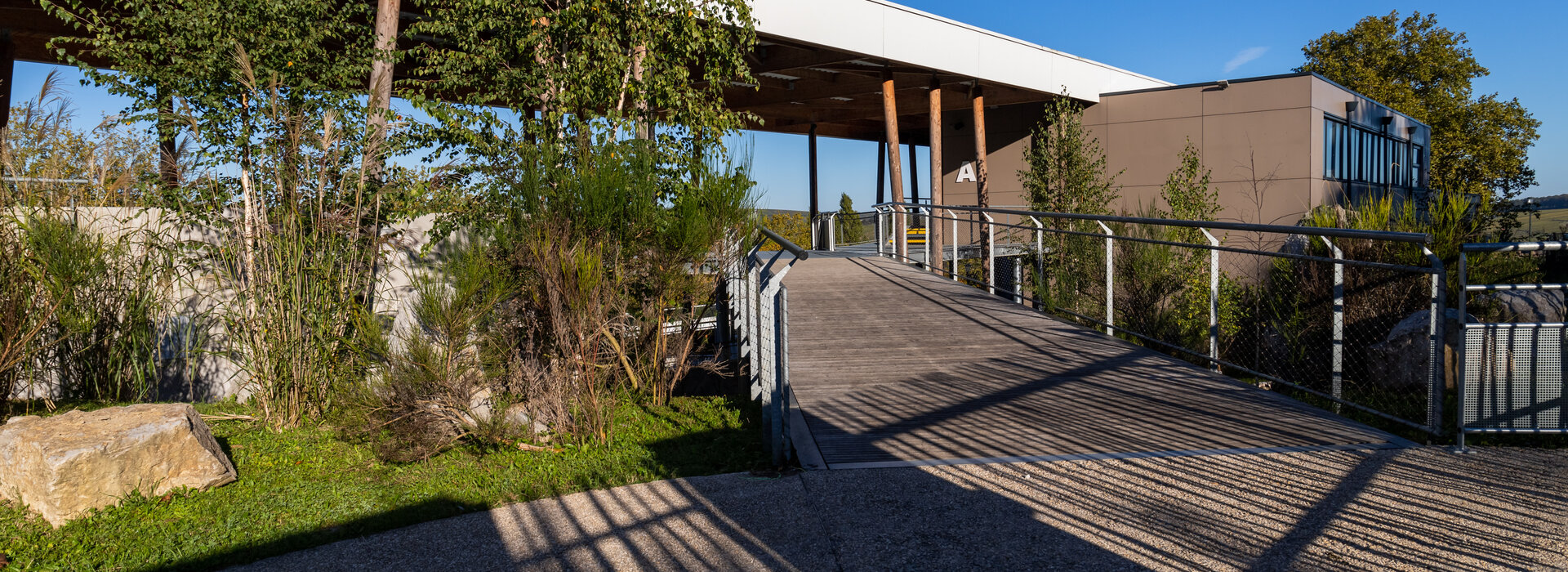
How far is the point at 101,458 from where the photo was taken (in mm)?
4383

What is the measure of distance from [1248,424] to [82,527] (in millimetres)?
6108

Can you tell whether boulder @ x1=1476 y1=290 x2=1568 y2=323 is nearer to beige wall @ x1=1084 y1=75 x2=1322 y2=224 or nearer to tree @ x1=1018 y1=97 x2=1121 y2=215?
tree @ x1=1018 y1=97 x2=1121 y2=215

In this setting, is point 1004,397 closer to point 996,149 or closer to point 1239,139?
point 1239,139

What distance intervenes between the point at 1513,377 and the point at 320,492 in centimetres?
648

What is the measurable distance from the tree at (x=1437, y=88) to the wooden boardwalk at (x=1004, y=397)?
3386 centimetres

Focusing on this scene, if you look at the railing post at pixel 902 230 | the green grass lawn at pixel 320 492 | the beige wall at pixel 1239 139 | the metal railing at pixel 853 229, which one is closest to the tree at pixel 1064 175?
the railing post at pixel 902 230

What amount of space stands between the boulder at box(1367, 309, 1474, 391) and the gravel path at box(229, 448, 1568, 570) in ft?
10.1

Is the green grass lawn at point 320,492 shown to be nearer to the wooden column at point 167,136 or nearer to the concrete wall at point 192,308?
the concrete wall at point 192,308

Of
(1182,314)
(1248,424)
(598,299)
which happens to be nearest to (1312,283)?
(1182,314)

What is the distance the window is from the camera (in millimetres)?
21703

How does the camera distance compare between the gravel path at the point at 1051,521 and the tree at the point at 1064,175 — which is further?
the tree at the point at 1064,175

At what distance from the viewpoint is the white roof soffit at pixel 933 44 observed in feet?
46.5

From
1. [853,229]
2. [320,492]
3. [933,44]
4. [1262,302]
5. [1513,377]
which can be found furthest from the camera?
[853,229]

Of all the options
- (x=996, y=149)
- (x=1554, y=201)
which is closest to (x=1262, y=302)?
(x=996, y=149)
